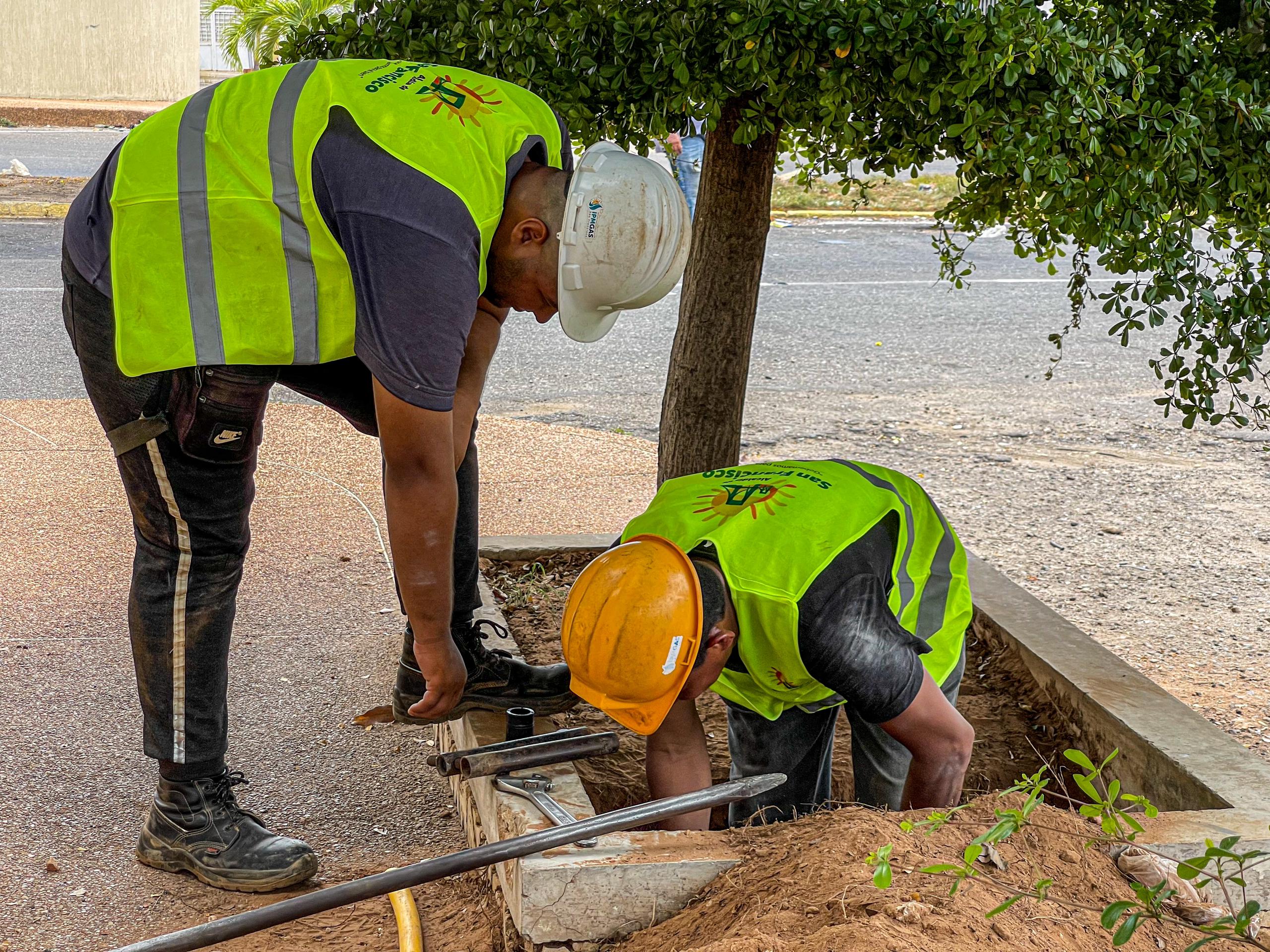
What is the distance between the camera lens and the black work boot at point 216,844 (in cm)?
273

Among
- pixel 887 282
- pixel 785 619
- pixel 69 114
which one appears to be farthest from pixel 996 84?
pixel 69 114

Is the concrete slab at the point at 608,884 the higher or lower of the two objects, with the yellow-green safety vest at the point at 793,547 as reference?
lower

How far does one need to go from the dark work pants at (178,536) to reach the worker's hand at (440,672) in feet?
1.72

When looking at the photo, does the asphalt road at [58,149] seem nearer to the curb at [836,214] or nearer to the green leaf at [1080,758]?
the curb at [836,214]

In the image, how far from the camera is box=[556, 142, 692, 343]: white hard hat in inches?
88.4

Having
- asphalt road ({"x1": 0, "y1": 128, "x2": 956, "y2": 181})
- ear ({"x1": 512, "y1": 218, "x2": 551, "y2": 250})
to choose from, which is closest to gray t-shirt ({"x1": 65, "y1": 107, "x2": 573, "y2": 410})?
ear ({"x1": 512, "y1": 218, "x2": 551, "y2": 250})

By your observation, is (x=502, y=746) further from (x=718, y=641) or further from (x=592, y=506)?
(x=592, y=506)

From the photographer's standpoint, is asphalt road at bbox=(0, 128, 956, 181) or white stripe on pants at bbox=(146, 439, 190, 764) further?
asphalt road at bbox=(0, 128, 956, 181)

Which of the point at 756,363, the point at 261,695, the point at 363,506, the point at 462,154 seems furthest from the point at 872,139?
the point at 756,363

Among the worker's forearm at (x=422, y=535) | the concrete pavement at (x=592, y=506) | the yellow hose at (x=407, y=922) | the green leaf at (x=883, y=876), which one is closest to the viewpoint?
the green leaf at (x=883, y=876)

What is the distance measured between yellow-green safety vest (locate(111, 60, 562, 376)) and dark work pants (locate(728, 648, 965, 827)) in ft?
4.04

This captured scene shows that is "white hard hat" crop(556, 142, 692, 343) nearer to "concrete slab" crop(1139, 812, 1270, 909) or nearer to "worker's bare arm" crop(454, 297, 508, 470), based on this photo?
"worker's bare arm" crop(454, 297, 508, 470)

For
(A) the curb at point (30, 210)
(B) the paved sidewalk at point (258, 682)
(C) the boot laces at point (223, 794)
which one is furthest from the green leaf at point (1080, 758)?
(A) the curb at point (30, 210)

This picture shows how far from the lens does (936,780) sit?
2.50 metres
